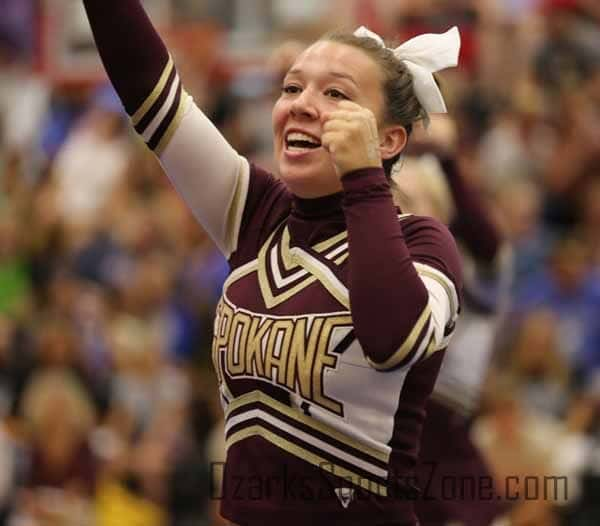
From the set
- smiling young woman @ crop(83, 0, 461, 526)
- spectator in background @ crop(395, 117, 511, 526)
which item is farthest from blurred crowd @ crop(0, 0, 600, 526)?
smiling young woman @ crop(83, 0, 461, 526)

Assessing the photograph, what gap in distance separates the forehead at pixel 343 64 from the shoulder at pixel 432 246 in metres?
0.28

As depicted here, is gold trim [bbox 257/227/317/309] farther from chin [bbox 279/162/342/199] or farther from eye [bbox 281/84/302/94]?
eye [bbox 281/84/302/94]

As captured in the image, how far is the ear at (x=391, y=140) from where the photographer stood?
3104 millimetres

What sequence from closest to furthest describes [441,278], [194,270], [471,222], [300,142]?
[441,278] → [300,142] → [471,222] → [194,270]

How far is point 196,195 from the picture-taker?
3191 millimetres

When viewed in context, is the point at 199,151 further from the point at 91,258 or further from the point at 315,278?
the point at 91,258

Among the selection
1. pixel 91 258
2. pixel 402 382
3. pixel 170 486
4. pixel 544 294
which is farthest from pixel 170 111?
pixel 91 258

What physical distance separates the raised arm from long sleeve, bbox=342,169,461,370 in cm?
44

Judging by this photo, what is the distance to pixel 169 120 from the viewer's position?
312 cm

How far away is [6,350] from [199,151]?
14.6ft

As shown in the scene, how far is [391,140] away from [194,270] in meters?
4.97

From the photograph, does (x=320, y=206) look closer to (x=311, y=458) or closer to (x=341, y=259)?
(x=341, y=259)

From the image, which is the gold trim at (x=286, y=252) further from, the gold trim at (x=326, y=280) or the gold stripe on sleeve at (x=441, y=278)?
the gold stripe on sleeve at (x=441, y=278)

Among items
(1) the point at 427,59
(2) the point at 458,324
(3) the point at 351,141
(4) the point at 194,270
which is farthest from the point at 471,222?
(4) the point at 194,270
